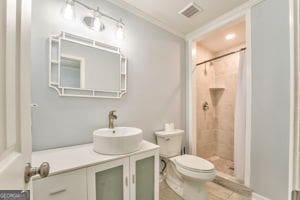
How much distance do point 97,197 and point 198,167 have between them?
1.02 metres

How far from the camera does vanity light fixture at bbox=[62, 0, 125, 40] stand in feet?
4.32

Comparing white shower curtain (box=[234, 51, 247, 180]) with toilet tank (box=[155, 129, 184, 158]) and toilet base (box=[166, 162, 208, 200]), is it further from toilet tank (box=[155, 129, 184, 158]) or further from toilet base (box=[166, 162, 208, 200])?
toilet tank (box=[155, 129, 184, 158])

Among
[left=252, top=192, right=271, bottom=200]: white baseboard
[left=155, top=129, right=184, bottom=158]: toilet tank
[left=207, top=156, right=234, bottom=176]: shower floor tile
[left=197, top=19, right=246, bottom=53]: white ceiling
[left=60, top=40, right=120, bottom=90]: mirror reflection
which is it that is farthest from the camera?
[left=207, top=156, right=234, bottom=176]: shower floor tile

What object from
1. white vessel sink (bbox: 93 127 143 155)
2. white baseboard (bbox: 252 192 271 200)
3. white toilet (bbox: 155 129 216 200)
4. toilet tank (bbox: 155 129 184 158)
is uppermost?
white vessel sink (bbox: 93 127 143 155)

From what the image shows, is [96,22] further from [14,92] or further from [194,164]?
[194,164]

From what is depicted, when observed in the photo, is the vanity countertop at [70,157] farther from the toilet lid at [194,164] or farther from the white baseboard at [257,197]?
the white baseboard at [257,197]

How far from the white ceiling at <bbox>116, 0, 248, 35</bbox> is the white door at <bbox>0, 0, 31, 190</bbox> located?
1534 millimetres

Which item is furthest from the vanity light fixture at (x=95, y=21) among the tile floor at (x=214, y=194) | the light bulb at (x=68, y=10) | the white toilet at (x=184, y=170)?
the tile floor at (x=214, y=194)

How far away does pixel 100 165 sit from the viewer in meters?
1.06

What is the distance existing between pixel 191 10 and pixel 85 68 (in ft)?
4.79

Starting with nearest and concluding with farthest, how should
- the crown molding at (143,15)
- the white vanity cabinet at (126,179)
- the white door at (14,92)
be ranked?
1. the white door at (14,92)
2. the white vanity cabinet at (126,179)
3. the crown molding at (143,15)

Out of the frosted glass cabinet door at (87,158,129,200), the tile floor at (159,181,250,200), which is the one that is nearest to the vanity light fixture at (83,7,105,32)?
the frosted glass cabinet door at (87,158,129,200)

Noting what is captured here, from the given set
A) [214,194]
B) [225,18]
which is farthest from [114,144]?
[225,18]

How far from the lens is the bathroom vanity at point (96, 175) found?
90 centimetres
